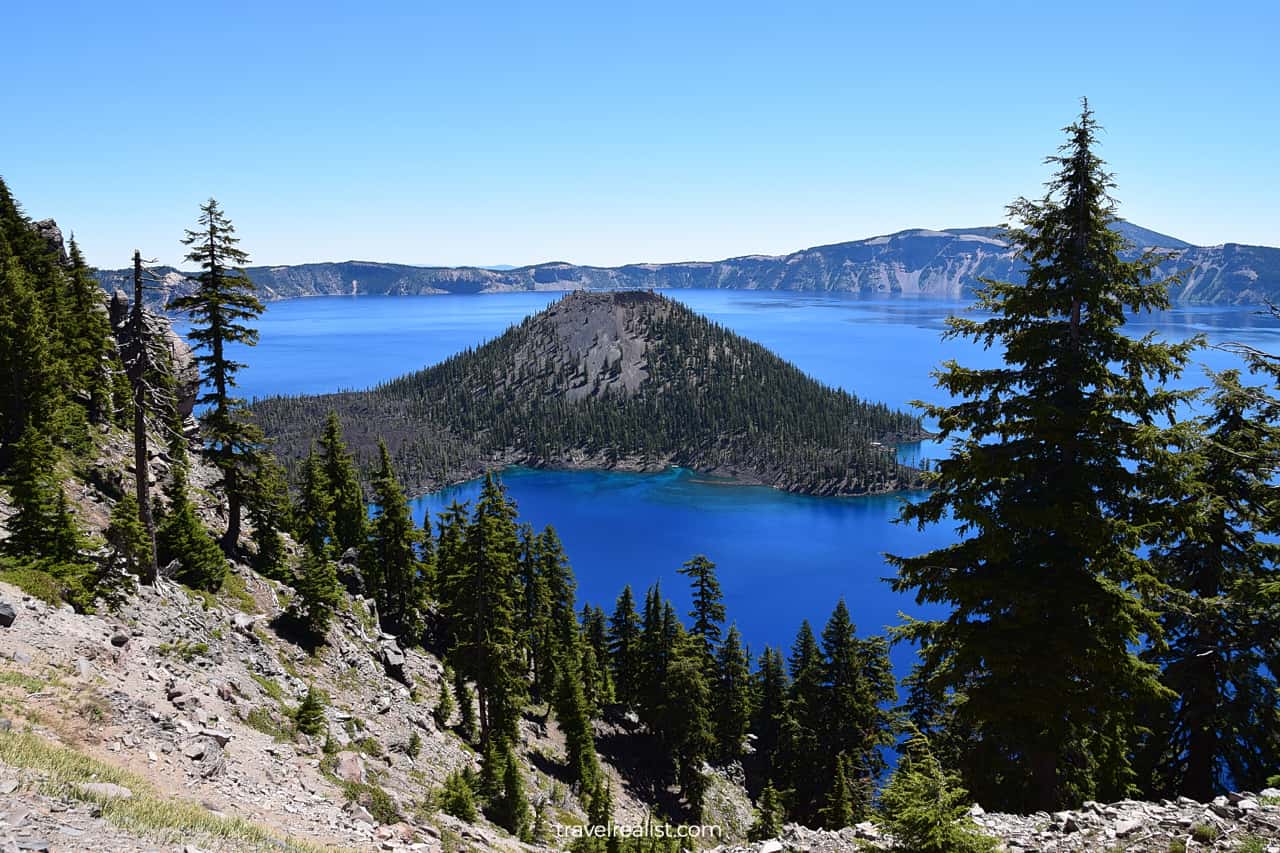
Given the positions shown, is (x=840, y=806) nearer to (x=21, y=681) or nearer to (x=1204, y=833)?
(x=1204, y=833)

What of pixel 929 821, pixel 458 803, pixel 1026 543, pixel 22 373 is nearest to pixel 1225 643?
pixel 1026 543

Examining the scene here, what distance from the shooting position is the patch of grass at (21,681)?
1430 centimetres

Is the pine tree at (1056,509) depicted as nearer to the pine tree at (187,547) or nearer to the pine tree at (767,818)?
the pine tree at (767,818)

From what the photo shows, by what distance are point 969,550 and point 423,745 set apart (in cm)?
2266

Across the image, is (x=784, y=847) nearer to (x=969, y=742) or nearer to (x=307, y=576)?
(x=969, y=742)

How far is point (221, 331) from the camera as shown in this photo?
29656 mm

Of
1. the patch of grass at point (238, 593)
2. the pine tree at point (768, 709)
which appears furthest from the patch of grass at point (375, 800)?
the pine tree at point (768, 709)

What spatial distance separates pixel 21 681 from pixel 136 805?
20.3 feet

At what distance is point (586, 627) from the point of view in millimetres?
70562

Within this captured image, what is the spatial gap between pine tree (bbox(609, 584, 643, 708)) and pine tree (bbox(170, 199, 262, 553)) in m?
36.9

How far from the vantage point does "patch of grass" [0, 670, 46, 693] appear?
14.3m

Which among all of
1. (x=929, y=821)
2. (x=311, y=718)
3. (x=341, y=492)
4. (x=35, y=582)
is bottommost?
(x=311, y=718)

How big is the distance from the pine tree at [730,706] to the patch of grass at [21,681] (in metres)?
47.7

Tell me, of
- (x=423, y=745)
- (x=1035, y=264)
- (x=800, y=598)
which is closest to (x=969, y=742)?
(x=1035, y=264)
